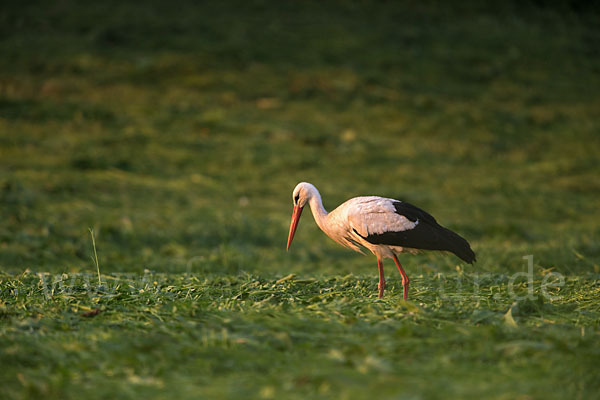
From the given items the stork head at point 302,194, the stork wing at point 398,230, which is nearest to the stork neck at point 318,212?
the stork head at point 302,194

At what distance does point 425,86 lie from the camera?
25562mm

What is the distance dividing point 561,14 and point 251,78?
15.9 meters

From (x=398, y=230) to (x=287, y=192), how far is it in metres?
10.1

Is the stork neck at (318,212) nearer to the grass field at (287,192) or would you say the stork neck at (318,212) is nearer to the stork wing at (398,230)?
the stork wing at (398,230)

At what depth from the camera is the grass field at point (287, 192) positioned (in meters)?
4.41

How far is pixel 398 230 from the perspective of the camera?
641 cm

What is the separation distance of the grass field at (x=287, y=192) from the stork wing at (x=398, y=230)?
0.51 meters

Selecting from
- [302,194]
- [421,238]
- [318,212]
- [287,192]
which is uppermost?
[287,192]

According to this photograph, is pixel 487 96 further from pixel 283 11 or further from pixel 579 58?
pixel 283 11

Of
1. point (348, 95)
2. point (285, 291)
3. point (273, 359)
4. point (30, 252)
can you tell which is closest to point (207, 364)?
point (273, 359)

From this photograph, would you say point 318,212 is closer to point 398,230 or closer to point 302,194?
point 302,194

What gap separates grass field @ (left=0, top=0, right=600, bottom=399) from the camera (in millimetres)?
4406

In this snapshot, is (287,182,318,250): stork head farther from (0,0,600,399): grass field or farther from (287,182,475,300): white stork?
(0,0,600,399): grass field

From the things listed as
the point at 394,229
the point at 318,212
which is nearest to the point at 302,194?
the point at 318,212
